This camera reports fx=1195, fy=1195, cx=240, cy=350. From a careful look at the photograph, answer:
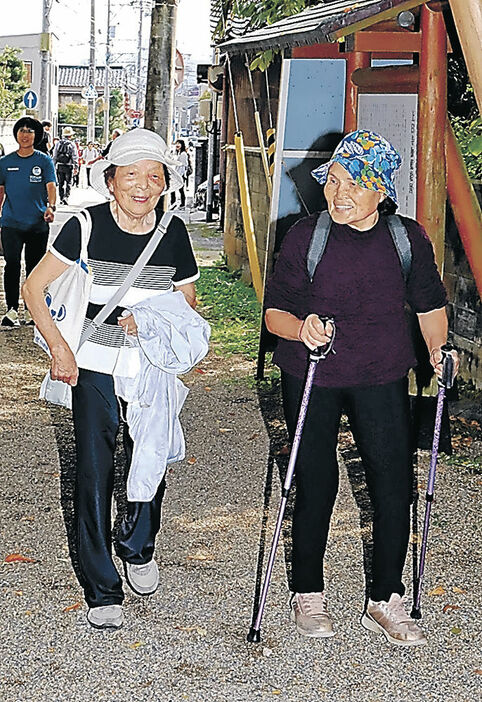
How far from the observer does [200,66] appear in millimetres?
32000

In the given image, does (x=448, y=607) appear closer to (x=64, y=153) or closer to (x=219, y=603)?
(x=219, y=603)

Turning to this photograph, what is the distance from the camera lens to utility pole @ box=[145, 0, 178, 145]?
1550 centimetres

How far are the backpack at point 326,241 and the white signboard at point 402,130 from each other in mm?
3916

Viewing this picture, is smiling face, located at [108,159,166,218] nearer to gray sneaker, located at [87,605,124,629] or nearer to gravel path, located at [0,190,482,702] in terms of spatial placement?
gray sneaker, located at [87,605,124,629]

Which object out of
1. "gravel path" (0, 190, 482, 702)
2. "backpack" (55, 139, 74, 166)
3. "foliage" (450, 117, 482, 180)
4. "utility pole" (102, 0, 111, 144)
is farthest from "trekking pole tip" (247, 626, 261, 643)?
"utility pole" (102, 0, 111, 144)

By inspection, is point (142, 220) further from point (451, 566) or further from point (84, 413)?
point (451, 566)

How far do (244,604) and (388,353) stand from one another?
148 centimetres

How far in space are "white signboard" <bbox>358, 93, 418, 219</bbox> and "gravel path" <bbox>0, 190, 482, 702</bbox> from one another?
185cm

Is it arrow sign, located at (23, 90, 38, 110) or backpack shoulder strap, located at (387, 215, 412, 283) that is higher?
arrow sign, located at (23, 90, 38, 110)

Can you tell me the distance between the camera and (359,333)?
4590 mm

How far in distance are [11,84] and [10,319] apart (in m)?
36.7

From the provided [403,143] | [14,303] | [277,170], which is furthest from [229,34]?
[403,143]

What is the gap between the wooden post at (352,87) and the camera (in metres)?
9.62

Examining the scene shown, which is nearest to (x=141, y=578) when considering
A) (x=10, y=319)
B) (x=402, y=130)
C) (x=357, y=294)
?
(x=357, y=294)
